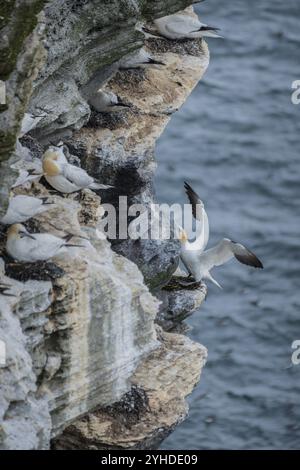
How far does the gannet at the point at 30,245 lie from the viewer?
14422mm

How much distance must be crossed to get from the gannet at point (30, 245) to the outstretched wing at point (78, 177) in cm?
173

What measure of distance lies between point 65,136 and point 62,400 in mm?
4480

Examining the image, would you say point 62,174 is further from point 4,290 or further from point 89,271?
point 4,290

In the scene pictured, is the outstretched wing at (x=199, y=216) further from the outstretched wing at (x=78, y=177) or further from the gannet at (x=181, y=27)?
the outstretched wing at (x=78, y=177)

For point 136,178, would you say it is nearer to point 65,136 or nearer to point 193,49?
point 65,136

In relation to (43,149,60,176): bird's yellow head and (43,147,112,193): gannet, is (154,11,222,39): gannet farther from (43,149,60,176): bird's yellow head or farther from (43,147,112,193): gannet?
(43,149,60,176): bird's yellow head

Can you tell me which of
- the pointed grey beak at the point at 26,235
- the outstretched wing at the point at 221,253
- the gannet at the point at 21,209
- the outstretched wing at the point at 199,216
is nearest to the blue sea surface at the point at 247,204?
the outstretched wing at the point at 221,253

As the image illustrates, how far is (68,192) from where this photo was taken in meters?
16.4

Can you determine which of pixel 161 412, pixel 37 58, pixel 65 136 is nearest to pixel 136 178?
pixel 65 136

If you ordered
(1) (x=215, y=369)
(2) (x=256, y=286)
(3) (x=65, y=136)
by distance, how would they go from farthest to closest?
(2) (x=256, y=286)
(1) (x=215, y=369)
(3) (x=65, y=136)

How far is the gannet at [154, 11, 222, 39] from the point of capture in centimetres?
2108
